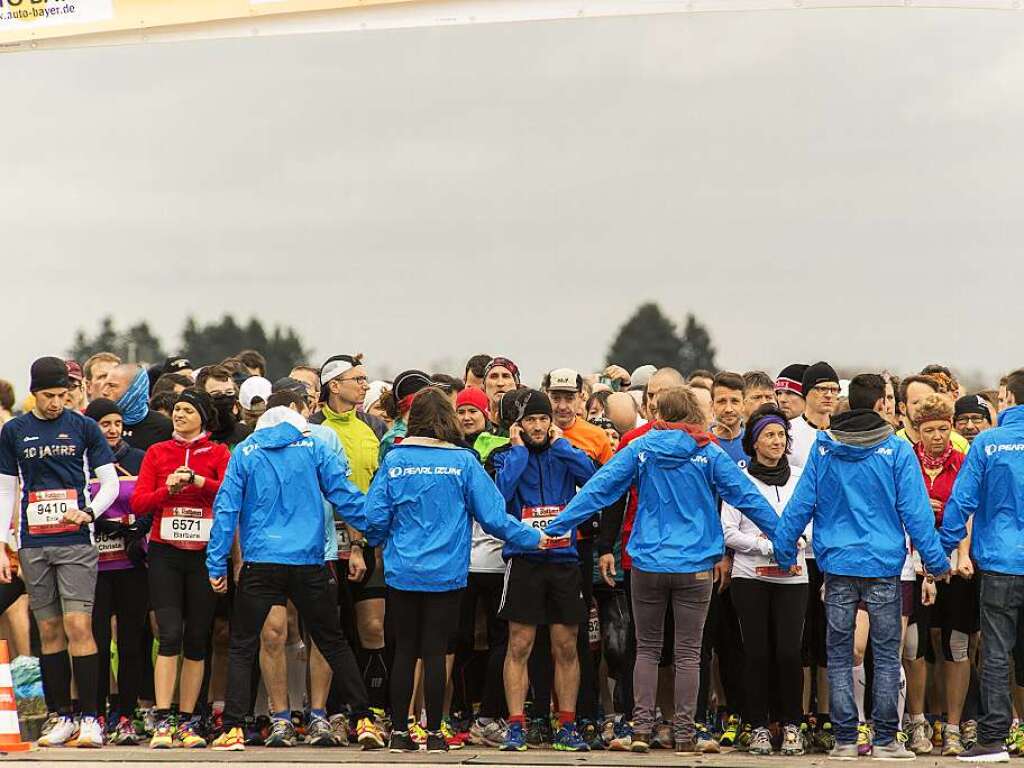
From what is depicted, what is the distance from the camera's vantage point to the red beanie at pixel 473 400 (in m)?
9.67

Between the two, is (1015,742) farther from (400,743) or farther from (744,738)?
(400,743)

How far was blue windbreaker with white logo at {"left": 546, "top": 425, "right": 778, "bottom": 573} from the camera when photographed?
27.9 feet

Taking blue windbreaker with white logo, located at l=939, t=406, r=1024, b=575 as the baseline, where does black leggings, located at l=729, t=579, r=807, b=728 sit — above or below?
below

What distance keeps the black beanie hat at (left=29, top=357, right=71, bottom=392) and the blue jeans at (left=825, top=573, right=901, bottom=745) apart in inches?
177

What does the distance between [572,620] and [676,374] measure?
1.62 metres

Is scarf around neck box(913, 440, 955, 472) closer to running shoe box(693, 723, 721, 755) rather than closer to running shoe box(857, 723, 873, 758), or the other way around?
running shoe box(857, 723, 873, 758)

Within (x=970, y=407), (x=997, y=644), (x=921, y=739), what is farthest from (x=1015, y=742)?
(x=970, y=407)

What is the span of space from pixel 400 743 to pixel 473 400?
227 cm

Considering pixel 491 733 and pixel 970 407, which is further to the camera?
pixel 970 407

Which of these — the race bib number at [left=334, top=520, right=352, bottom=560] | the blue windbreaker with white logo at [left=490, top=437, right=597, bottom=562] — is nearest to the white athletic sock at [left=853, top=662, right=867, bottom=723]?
the blue windbreaker with white logo at [left=490, top=437, right=597, bottom=562]

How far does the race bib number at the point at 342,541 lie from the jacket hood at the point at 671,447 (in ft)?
6.65

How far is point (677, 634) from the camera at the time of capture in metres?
8.62

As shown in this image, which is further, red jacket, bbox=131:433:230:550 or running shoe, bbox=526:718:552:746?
running shoe, bbox=526:718:552:746

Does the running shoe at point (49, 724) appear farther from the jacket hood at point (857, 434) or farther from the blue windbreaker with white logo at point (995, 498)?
the blue windbreaker with white logo at point (995, 498)
